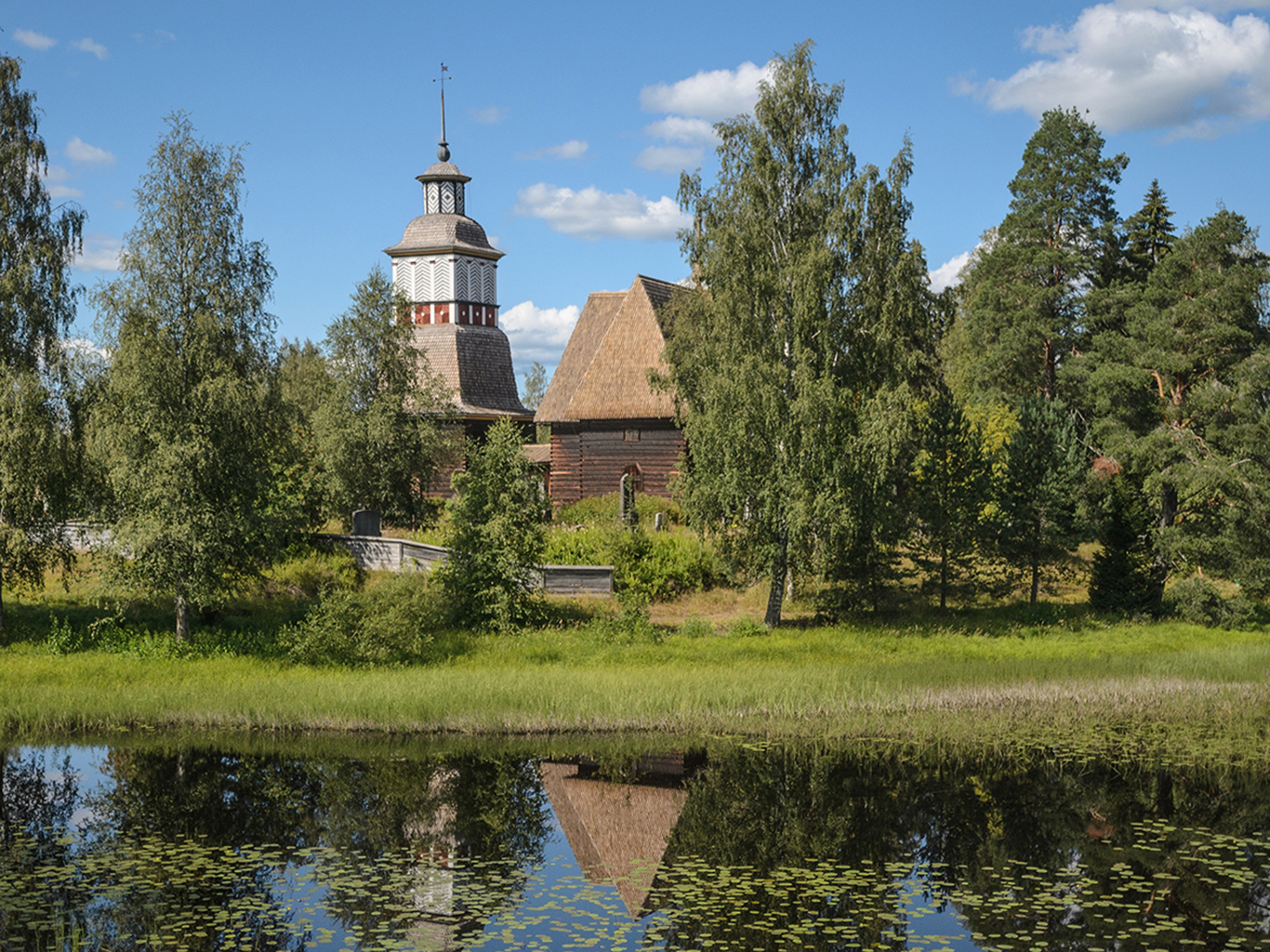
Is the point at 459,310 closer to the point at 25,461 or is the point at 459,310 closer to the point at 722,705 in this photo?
the point at 25,461

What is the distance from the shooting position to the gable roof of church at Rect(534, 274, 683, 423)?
38812 millimetres

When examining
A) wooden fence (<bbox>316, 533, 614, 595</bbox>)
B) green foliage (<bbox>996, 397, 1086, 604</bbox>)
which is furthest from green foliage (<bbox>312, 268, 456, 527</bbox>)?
green foliage (<bbox>996, 397, 1086, 604</bbox>)

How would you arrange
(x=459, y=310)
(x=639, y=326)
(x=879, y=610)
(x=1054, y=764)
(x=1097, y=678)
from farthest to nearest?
(x=459, y=310)
(x=639, y=326)
(x=879, y=610)
(x=1097, y=678)
(x=1054, y=764)

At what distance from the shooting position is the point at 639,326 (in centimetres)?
3981

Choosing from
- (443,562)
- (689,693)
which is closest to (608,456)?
(443,562)

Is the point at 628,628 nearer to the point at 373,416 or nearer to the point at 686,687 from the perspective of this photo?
the point at 686,687

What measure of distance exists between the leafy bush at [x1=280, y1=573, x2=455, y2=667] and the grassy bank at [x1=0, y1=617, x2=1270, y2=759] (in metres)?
0.46

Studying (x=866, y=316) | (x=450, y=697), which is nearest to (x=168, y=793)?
(x=450, y=697)

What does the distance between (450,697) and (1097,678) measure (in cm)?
1220

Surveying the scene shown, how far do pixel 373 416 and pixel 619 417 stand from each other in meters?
8.97

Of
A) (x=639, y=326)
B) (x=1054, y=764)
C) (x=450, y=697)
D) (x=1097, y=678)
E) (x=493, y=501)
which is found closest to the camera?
(x=1054, y=764)

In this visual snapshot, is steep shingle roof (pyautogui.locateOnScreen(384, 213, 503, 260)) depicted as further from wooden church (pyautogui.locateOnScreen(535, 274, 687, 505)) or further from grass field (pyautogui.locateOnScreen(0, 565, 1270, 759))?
grass field (pyautogui.locateOnScreen(0, 565, 1270, 759))

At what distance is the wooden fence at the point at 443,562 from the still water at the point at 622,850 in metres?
10.9

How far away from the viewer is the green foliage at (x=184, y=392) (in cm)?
2308
